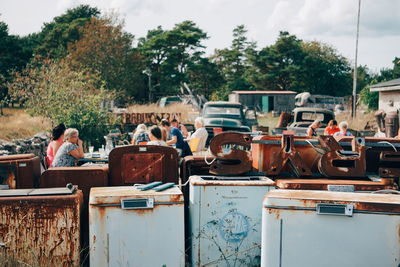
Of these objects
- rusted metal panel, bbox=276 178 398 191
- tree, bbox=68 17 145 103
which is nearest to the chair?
rusted metal panel, bbox=276 178 398 191

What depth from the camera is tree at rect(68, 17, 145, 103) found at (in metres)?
40.0

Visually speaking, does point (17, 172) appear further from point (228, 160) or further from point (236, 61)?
point (236, 61)

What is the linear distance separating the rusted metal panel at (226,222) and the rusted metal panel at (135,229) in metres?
0.39

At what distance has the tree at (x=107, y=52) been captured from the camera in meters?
40.0

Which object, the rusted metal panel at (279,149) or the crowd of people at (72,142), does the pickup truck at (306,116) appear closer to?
the crowd of people at (72,142)

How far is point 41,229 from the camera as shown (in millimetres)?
4258

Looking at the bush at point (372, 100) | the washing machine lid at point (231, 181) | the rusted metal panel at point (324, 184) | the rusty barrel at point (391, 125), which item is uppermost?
the bush at point (372, 100)

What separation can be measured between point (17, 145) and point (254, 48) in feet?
173

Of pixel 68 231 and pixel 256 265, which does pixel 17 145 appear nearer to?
pixel 68 231

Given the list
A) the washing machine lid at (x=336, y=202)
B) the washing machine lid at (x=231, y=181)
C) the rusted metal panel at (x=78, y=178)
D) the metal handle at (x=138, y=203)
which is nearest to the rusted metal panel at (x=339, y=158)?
the washing machine lid at (x=231, y=181)

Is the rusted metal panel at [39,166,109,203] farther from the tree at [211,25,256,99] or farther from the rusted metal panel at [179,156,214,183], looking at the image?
the tree at [211,25,256,99]

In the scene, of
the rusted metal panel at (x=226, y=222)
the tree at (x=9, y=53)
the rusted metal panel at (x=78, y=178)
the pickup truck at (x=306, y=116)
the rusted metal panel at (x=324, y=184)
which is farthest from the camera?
→ the tree at (x=9, y=53)

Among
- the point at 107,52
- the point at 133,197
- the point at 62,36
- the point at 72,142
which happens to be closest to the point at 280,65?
the point at 107,52

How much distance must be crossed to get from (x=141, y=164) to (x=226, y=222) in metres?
1.24
